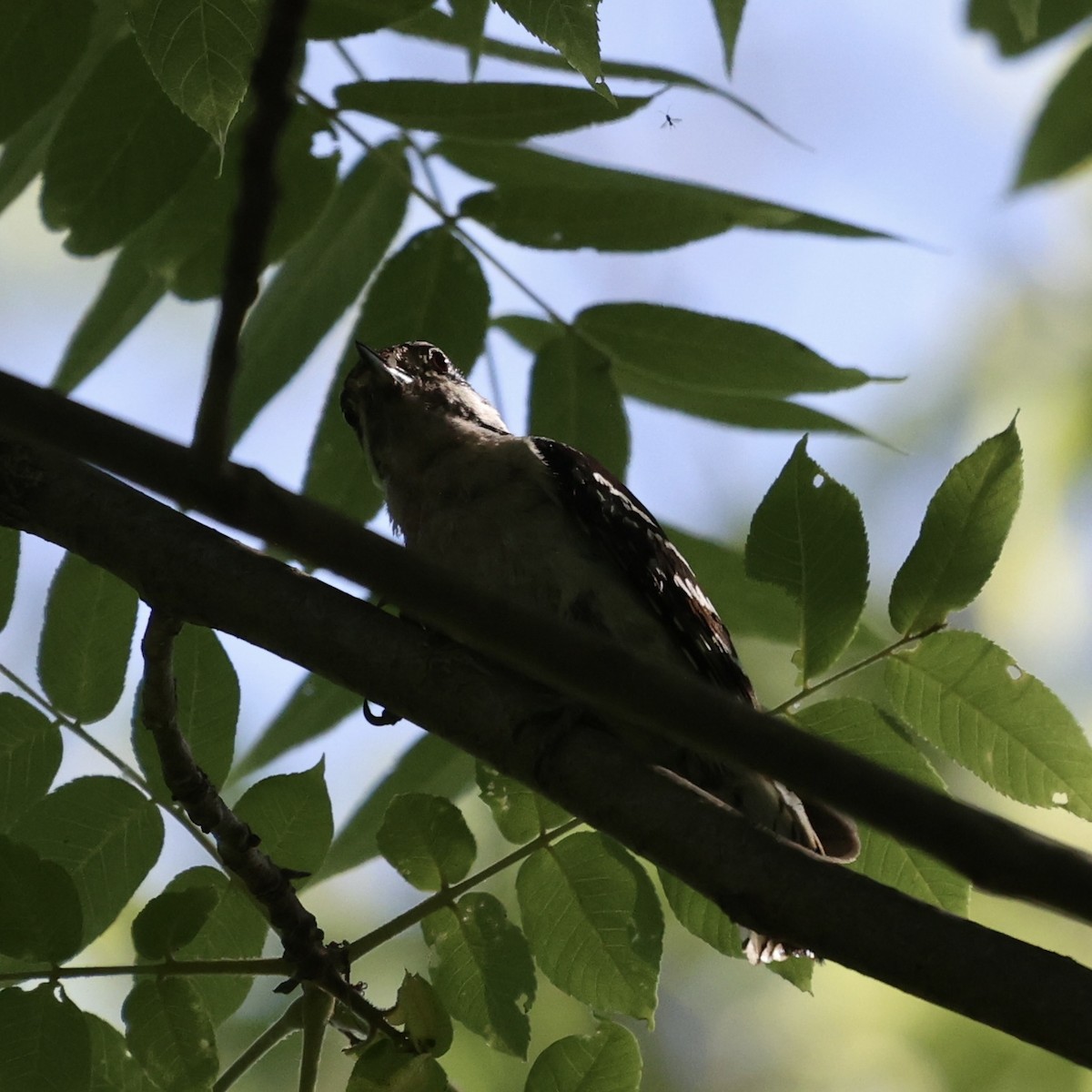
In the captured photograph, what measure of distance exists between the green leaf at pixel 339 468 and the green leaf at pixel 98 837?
3.11ft

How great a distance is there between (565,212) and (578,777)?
78.5 inches

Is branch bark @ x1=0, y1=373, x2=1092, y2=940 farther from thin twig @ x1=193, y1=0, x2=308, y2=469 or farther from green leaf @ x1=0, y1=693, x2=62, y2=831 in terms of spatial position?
green leaf @ x1=0, y1=693, x2=62, y2=831

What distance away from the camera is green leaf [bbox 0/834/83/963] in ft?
8.64

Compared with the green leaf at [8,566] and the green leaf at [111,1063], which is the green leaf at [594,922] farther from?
the green leaf at [8,566]

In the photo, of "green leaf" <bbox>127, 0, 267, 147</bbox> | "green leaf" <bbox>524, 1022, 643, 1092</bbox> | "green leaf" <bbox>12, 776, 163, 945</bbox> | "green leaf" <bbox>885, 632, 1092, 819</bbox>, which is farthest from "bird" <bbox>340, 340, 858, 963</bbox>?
"green leaf" <bbox>127, 0, 267, 147</bbox>

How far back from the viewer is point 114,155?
351 centimetres

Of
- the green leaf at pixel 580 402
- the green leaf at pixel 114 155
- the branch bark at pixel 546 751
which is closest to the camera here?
the branch bark at pixel 546 751

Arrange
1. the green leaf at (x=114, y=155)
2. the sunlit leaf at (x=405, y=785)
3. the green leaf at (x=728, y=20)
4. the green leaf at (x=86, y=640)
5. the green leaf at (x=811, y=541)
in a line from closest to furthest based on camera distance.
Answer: the green leaf at (x=811, y=541) < the green leaf at (x=86, y=640) < the green leaf at (x=728, y=20) < the green leaf at (x=114, y=155) < the sunlit leaf at (x=405, y=785)

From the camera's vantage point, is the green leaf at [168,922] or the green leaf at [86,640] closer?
the green leaf at [168,922]

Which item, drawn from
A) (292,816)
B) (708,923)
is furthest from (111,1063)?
(708,923)

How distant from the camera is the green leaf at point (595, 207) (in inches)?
149

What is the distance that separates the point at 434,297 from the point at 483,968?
195 centimetres

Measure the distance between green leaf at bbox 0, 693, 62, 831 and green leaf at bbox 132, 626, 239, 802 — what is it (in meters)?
0.20

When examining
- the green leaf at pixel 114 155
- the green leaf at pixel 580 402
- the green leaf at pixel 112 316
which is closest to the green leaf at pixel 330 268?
the green leaf at pixel 112 316
